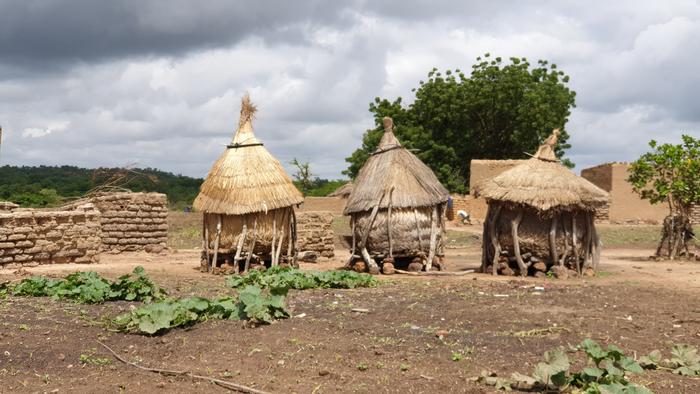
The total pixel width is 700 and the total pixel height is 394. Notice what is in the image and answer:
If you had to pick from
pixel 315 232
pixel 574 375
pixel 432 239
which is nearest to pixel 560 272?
pixel 432 239

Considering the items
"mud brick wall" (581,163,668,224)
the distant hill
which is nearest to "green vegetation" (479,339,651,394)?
the distant hill

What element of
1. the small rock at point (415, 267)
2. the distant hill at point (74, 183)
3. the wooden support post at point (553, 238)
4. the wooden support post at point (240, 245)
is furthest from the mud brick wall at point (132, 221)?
the wooden support post at point (553, 238)

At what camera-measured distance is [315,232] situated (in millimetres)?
18594

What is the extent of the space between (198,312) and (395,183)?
6769mm

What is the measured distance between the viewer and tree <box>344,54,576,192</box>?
35.2 metres

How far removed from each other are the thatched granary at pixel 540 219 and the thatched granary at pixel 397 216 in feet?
3.04

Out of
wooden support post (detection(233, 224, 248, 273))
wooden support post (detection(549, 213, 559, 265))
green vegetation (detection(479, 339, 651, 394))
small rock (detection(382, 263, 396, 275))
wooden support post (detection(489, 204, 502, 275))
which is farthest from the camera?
small rock (detection(382, 263, 396, 275))

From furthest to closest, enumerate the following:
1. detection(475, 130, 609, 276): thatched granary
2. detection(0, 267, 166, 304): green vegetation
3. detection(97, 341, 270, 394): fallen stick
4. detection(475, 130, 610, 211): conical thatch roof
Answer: detection(475, 130, 609, 276): thatched granary, detection(475, 130, 610, 211): conical thatch roof, detection(0, 267, 166, 304): green vegetation, detection(97, 341, 270, 394): fallen stick

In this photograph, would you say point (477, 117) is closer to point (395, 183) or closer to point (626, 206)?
point (626, 206)

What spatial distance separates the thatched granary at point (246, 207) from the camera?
44.8 ft

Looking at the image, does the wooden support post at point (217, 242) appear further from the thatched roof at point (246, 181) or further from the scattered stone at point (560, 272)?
the scattered stone at point (560, 272)

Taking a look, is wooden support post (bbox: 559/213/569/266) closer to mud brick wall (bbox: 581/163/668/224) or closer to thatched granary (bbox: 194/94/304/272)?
thatched granary (bbox: 194/94/304/272)

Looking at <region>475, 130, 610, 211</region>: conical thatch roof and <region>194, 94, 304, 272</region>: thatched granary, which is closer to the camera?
<region>475, 130, 610, 211</region>: conical thatch roof

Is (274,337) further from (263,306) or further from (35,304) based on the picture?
(35,304)
